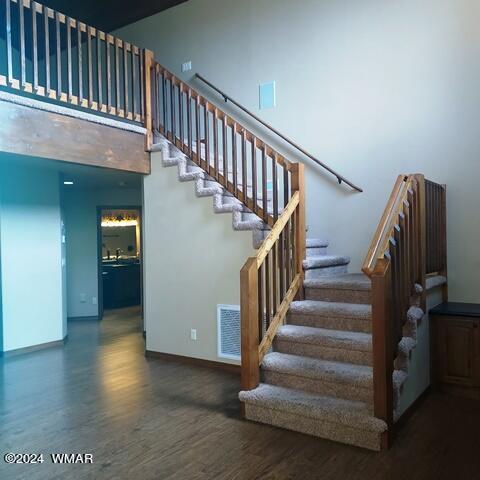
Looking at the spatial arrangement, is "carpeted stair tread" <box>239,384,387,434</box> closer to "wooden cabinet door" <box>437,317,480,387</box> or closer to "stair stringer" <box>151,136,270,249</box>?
"wooden cabinet door" <box>437,317,480,387</box>

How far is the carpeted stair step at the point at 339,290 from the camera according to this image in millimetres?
3928

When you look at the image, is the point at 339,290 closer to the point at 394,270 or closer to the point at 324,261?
the point at 324,261

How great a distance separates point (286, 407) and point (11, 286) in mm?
4097

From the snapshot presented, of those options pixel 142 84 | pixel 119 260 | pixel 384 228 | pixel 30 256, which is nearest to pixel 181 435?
pixel 384 228

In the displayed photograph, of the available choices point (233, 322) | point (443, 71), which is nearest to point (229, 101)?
point (443, 71)

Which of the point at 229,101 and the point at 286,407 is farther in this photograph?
the point at 229,101

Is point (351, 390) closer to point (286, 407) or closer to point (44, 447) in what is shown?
point (286, 407)

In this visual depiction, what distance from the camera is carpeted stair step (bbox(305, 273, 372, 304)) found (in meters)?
3.93

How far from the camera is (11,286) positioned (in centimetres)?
562

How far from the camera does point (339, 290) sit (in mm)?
4027

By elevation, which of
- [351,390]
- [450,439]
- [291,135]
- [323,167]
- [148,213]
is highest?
[291,135]

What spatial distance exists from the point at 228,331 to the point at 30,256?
300 cm

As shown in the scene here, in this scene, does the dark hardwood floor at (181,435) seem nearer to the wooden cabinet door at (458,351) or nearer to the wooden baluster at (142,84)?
the wooden cabinet door at (458,351)

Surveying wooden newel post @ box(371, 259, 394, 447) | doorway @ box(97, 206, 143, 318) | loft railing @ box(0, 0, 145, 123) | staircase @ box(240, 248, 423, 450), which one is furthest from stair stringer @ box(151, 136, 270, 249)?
doorway @ box(97, 206, 143, 318)
